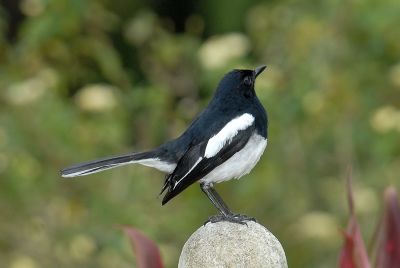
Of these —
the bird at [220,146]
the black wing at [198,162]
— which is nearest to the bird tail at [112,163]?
the bird at [220,146]

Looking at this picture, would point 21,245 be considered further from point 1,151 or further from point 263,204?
point 263,204

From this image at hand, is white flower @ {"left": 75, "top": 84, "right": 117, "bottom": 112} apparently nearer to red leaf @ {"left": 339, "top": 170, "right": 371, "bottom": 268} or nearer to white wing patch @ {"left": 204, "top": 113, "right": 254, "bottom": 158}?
white wing patch @ {"left": 204, "top": 113, "right": 254, "bottom": 158}

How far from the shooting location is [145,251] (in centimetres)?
266

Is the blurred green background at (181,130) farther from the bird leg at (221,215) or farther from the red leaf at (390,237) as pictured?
the red leaf at (390,237)

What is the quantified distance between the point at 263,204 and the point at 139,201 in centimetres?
70

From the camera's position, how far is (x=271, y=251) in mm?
2484

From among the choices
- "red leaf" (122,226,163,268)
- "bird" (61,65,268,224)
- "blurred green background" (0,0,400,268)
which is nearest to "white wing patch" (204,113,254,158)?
"bird" (61,65,268,224)

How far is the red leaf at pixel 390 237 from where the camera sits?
2773 millimetres

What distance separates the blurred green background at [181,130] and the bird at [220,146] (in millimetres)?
2156

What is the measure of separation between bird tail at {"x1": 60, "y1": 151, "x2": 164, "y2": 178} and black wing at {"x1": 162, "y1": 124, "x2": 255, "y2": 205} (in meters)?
0.23

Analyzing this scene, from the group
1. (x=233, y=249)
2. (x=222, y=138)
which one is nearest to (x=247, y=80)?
(x=222, y=138)

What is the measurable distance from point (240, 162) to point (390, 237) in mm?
542

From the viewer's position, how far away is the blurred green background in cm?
552

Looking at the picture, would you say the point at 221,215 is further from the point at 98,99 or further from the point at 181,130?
the point at 181,130
